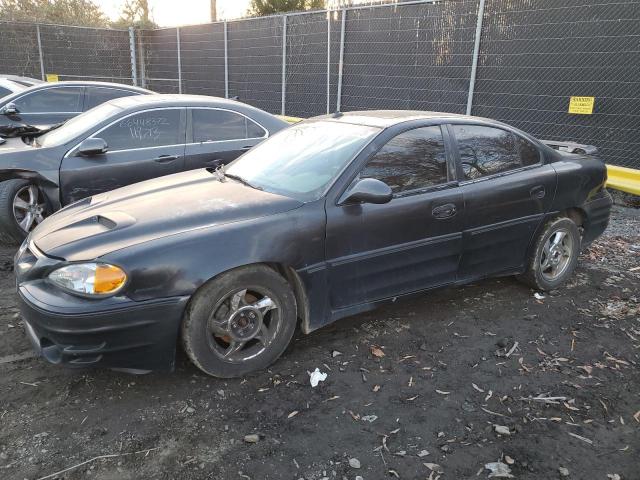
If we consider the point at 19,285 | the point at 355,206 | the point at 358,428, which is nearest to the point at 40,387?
the point at 19,285

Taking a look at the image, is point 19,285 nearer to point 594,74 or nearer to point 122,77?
point 594,74

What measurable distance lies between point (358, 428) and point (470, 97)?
305 inches

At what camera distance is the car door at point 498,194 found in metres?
3.97

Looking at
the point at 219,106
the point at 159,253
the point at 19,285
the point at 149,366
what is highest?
the point at 219,106

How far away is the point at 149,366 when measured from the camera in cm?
292

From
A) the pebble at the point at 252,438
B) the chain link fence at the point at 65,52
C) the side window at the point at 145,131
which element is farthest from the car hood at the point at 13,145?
the chain link fence at the point at 65,52

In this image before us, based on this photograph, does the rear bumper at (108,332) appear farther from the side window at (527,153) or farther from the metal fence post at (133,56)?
the metal fence post at (133,56)

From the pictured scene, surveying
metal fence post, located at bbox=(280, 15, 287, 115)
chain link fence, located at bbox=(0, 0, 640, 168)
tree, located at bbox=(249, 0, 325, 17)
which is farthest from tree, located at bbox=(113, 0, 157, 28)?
metal fence post, located at bbox=(280, 15, 287, 115)

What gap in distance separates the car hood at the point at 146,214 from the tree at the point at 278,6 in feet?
61.3

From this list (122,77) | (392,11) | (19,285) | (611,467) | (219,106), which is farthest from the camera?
(122,77)

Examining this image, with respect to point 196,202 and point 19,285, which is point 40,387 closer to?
point 19,285

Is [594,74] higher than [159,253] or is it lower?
higher

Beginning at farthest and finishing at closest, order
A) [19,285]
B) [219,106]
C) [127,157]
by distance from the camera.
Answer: [219,106]
[127,157]
[19,285]

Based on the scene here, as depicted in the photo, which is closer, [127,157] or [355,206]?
[355,206]
